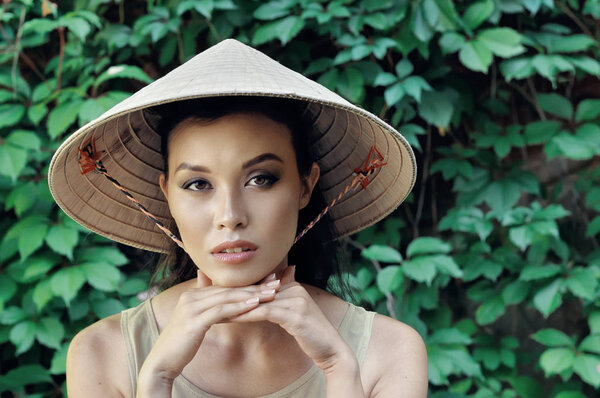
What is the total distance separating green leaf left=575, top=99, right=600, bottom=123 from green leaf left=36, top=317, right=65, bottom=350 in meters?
1.86

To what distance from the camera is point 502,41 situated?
7.43ft

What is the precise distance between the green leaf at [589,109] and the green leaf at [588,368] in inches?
31.4

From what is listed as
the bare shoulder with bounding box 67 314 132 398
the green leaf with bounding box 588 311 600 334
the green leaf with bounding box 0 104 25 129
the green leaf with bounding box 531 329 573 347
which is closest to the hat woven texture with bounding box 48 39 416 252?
the bare shoulder with bounding box 67 314 132 398

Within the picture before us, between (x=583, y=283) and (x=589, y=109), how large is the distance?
0.60 metres

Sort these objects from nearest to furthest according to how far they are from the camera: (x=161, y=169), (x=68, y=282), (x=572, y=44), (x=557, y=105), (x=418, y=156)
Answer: (x=161, y=169) → (x=68, y=282) → (x=572, y=44) → (x=557, y=105) → (x=418, y=156)

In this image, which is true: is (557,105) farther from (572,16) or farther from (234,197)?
(234,197)

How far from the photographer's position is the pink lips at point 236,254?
47.6 inches

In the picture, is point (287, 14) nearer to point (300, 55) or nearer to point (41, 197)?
point (300, 55)

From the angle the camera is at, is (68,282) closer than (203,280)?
No

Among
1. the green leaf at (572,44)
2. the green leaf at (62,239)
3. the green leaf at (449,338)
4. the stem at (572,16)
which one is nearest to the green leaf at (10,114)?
the green leaf at (62,239)

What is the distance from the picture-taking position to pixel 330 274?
5.53ft

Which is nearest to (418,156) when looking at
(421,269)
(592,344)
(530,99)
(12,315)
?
(530,99)

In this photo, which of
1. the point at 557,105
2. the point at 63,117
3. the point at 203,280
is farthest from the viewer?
the point at 557,105

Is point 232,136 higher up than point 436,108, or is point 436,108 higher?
point 232,136
